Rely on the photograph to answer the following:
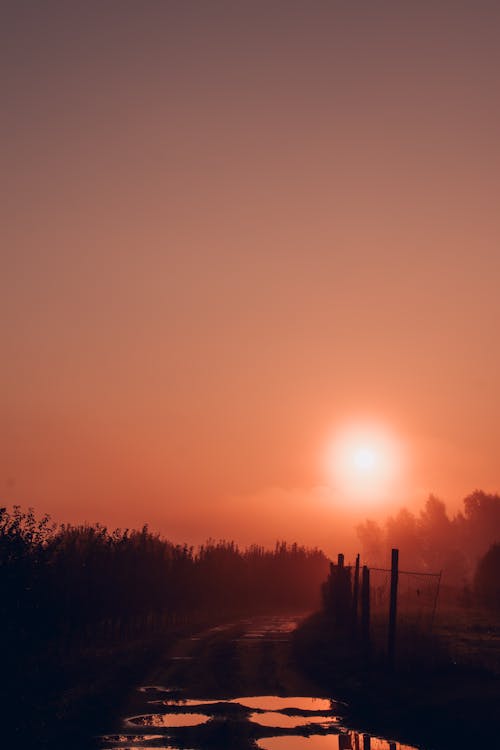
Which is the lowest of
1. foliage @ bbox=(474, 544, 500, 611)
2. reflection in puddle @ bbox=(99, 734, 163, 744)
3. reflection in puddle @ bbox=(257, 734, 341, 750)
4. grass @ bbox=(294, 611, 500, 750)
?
reflection in puddle @ bbox=(99, 734, 163, 744)

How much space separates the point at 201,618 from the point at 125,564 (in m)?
30.1

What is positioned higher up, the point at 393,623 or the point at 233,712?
the point at 393,623

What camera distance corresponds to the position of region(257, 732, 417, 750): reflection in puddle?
16266 millimetres

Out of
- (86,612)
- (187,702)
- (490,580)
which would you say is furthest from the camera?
(490,580)

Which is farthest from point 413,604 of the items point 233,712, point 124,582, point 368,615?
point 233,712

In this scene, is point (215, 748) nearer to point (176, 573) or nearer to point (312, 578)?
point (176, 573)

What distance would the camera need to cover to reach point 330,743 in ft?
55.4

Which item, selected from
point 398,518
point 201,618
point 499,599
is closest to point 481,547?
point 398,518

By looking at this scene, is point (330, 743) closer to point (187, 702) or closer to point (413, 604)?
point (187, 702)

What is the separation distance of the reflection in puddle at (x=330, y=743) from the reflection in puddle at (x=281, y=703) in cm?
386

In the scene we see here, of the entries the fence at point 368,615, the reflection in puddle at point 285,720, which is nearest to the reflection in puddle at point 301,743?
the reflection in puddle at point 285,720

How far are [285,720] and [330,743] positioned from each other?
105 inches

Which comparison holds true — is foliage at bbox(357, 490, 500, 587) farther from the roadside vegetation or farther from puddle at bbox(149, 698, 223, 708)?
puddle at bbox(149, 698, 223, 708)

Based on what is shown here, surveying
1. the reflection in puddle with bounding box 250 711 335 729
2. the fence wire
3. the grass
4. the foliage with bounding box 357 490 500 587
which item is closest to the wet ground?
the reflection in puddle with bounding box 250 711 335 729
